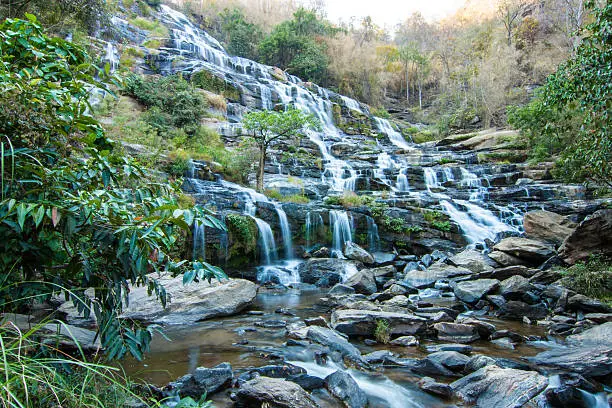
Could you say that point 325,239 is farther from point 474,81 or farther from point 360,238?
point 474,81

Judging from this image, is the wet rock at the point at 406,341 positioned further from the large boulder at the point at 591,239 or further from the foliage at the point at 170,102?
the foliage at the point at 170,102

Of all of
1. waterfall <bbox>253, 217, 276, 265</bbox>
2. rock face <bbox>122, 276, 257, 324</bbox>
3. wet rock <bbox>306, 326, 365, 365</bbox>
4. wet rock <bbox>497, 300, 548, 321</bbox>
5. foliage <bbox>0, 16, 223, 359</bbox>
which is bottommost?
wet rock <bbox>497, 300, 548, 321</bbox>

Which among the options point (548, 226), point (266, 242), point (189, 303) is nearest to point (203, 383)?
point (189, 303)

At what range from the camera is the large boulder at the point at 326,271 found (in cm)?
984

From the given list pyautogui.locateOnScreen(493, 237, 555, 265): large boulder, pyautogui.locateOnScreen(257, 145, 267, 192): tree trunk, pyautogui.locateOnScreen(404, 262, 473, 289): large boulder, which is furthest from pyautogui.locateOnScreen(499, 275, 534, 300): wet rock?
pyautogui.locateOnScreen(257, 145, 267, 192): tree trunk

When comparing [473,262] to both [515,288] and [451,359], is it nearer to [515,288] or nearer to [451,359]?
[515,288]

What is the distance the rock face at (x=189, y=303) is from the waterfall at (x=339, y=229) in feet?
17.6

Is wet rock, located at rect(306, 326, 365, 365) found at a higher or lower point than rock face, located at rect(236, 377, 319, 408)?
lower

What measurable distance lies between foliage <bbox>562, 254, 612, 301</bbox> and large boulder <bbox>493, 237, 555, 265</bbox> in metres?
1.63

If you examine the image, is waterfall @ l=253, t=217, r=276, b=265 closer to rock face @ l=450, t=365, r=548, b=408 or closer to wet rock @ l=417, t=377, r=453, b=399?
wet rock @ l=417, t=377, r=453, b=399

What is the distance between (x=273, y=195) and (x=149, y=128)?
Result: 5.67m

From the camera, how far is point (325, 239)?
12.0m

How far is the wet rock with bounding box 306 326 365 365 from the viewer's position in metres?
4.36

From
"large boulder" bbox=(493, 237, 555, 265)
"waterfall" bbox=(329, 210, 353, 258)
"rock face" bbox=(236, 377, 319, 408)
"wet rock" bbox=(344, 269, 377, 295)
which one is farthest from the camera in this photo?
"waterfall" bbox=(329, 210, 353, 258)
